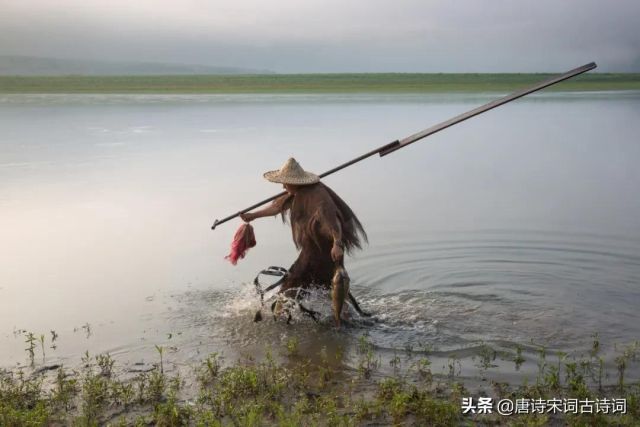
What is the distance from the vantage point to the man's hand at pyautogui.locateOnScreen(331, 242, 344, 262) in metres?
6.09

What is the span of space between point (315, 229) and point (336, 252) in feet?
1.59

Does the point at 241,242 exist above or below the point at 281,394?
above

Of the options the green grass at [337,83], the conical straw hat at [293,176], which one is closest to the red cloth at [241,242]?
the conical straw hat at [293,176]

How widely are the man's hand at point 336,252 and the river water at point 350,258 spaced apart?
0.76m

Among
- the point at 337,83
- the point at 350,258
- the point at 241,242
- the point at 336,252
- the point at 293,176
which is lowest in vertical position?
the point at 350,258

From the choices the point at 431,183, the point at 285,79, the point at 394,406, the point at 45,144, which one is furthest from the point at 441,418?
the point at 285,79

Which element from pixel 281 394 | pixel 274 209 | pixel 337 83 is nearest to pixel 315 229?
pixel 274 209

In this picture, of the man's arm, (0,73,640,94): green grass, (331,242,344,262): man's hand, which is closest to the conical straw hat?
the man's arm

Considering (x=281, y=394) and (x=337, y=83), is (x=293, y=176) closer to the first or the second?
(x=281, y=394)

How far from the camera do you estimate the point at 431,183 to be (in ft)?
46.8

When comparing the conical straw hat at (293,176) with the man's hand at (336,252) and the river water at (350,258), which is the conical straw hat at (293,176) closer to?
the man's hand at (336,252)

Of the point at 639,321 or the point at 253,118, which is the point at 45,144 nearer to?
the point at 253,118

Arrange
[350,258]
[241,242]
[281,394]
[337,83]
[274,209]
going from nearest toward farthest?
[281,394]
[274,209]
[241,242]
[350,258]
[337,83]

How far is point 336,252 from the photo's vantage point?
6098 mm
